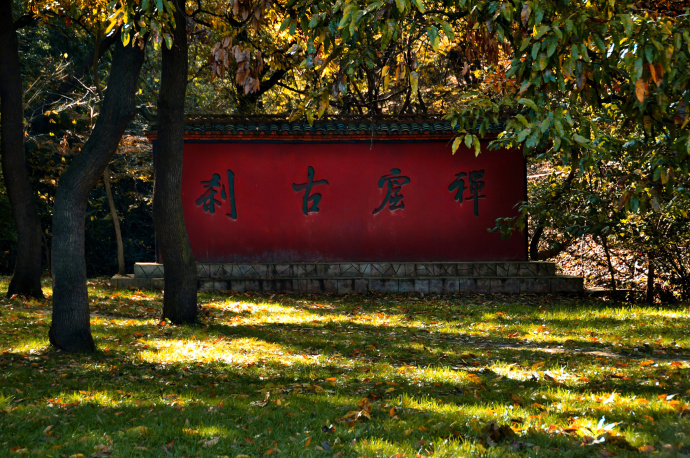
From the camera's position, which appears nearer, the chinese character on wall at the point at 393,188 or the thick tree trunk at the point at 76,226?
the thick tree trunk at the point at 76,226

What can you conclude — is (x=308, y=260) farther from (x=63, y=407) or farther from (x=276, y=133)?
(x=63, y=407)

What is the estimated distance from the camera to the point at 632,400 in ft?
15.5

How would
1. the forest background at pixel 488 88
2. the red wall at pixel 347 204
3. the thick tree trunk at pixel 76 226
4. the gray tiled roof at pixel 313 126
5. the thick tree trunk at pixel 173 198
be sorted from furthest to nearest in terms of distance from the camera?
the red wall at pixel 347 204
the gray tiled roof at pixel 313 126
the thick tree trunk at pixel 173 198
the thick tree trunk at pixel 76 226
the forest background at pixel 488 88

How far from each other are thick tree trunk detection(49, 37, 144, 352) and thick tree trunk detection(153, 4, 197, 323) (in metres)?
1.60

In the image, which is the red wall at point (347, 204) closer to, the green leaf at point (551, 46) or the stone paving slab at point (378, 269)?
the stone paving slab at point (378, 269)

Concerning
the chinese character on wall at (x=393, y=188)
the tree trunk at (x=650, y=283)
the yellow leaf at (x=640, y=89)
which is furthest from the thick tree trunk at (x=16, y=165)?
the tree trunk at (x=650, y=283)

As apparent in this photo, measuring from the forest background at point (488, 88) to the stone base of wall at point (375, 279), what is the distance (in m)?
1.23

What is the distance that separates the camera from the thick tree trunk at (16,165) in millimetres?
10781

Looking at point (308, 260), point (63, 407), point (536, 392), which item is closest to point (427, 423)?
point (536, 392)

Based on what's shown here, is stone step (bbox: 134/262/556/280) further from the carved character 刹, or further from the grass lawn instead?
the grass lawn

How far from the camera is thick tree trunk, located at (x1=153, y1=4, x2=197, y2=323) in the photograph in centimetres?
865

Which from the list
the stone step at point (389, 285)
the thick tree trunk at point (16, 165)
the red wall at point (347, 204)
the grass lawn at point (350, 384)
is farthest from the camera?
the red wall at point (347, 204)

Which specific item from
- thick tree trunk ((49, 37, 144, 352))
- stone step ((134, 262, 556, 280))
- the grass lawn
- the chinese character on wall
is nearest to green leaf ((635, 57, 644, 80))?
the grass lawn

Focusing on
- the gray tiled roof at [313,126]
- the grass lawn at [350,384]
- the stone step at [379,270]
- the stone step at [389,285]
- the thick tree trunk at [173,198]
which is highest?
the gray tiled roof at [313,126]
